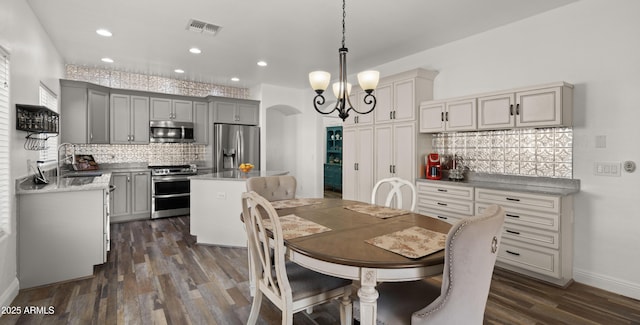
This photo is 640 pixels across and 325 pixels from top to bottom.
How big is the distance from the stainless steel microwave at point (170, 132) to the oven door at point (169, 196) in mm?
722

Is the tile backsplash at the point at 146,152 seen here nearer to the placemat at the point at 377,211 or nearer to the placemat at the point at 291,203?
the placemat at the point at 291,203

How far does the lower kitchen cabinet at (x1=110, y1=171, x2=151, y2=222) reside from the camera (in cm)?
489

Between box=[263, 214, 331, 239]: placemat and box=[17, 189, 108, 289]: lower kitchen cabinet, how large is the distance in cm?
199

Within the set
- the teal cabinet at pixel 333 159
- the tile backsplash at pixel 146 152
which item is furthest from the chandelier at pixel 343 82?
the teal cabinet at pixel 333 159

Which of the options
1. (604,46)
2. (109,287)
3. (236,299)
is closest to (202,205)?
(109,287)

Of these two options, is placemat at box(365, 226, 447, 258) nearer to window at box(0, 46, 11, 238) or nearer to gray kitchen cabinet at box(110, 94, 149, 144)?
window at box(0, 46, 11, 238)

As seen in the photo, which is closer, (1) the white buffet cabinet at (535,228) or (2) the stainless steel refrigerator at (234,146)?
(1) the white buffet cabinet at (535,228)

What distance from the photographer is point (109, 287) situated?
2646 mm

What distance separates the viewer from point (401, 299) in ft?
4.93

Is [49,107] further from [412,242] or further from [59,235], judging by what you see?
[412,242]

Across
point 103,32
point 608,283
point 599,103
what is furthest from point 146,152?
point 608,283

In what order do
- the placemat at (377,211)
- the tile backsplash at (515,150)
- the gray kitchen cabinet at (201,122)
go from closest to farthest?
the placemat at (377,211), the tile backsplash at (515,150), the gray kitchen cabinet at (201,122)

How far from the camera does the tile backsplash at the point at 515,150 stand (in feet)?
9.70

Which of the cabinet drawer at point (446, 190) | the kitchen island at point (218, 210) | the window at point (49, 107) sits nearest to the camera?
the cabinet drawer at point (446, 190)
